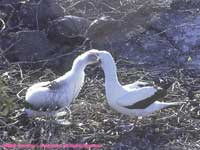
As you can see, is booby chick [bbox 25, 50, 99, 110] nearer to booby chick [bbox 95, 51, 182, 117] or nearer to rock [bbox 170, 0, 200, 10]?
booby chick [bbox 95, 51, 182, 117]

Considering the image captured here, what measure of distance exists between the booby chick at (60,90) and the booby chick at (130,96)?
202 millimetres

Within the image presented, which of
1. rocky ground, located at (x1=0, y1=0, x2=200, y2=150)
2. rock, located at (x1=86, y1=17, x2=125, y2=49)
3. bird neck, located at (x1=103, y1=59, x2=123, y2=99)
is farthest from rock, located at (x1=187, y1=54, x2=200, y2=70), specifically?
bird neck, located at (x1=103, y1=59, x2=123, y2=99)

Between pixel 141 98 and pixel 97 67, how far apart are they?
5.94ft

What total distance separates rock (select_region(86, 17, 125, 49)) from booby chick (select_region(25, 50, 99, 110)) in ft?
7.14

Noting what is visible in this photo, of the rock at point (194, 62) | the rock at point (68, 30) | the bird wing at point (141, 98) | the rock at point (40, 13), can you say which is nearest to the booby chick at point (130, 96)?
the bird wing at point (141, 98)

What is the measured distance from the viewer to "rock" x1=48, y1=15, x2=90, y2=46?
9125 mm

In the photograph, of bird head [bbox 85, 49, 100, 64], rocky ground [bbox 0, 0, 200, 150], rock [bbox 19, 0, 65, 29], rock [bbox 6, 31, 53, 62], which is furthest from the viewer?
rock [bbox 19, 0, 65, 29]

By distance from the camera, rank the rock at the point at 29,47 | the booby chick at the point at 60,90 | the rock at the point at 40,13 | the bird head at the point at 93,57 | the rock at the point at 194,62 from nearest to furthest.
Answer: the booby chick at the point at 60,90
the bird head at the point at 93,57
the rock at the point at 194,62
the rock at the point at 29,47
the rock at the point at 40,13

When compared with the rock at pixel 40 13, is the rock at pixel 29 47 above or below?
below

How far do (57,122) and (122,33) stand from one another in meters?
3.08

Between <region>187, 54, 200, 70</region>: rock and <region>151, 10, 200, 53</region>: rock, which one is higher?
<region>151, 10, 200, 53</region>: rock

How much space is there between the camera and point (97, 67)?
8.47m

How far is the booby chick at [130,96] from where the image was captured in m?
6.72

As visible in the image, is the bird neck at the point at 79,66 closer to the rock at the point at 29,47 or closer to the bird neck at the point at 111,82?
the bird neck at the point at 111,82
